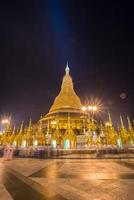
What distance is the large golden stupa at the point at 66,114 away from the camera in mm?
28056

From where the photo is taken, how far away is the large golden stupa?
2806 centimetres

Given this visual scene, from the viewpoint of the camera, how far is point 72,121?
3017 cm

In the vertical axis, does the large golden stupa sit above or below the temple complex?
above

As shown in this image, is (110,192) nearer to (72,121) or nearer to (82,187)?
(82,187)

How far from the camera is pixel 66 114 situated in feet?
107

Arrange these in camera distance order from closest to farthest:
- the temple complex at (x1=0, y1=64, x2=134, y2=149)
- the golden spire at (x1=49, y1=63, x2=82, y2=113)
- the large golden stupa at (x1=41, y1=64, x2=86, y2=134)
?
the temple complex at (x1=0, y1=64, x2=134, y2=149)
the large golden stupa at (x1=41, y1=64, x2=86, y2=134)
the golden spire at (x1=49, y1=63, x2=82, y2=113)

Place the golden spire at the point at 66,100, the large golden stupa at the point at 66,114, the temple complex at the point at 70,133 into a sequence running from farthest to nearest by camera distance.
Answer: the golden spire at the point at 66,100, the large golden stupa at the point at 66,114, the temple complex at the point at 70,133

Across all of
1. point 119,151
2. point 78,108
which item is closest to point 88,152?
point 119,151

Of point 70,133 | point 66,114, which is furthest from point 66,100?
point 70,133

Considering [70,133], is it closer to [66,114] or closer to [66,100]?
[66,114]

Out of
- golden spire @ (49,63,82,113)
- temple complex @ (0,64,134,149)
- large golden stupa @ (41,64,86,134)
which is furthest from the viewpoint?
golden spire @ (49,63,82,113)

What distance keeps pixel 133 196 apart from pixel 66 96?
36.5 meters

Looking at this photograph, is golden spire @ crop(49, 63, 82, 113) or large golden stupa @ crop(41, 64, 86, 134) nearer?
large golden stupa @ crop(41, 64, 86, 134)

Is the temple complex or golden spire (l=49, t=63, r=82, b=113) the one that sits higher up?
golden spire (l=49, t=63, r=82, b=113)
